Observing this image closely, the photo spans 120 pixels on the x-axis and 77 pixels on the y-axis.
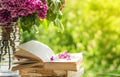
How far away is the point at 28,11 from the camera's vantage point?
1.41 metres

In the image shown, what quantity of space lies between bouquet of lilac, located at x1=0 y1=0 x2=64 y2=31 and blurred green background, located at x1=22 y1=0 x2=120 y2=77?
2.73m

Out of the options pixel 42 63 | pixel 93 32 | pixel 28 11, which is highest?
pixel 93 32

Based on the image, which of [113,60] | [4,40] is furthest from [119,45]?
[4,40]

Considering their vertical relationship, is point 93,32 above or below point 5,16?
above

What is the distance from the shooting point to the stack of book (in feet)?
4.70

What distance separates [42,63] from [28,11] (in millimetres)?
180

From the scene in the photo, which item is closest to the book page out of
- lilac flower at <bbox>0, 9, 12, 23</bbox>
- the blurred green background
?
lilac flower at <bbox>0, 9, 12, 23</bbox>

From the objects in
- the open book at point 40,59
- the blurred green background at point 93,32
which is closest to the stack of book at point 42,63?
the open book at point 40,59

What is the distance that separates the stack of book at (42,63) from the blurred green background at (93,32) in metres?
2.76

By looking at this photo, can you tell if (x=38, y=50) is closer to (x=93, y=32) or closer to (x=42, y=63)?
(x=42, y=63)

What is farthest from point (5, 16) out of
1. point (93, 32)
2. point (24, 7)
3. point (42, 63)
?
point (93, 32)

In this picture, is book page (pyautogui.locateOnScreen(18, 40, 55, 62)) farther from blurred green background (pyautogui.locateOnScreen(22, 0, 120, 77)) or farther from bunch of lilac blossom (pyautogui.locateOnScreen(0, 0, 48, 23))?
blurred green background (pyautogui.locateOnScreen(22, 0, 120, 77))

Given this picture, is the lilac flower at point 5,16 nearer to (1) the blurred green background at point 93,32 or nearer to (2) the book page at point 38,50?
(2) the book page at point 38,50

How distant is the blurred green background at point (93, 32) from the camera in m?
4.34
